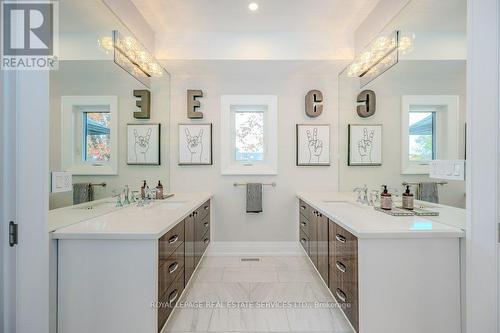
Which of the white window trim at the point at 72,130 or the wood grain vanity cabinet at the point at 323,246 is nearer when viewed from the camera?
the white window trim at the point at 72,130

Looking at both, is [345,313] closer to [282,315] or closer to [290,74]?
[282,315]

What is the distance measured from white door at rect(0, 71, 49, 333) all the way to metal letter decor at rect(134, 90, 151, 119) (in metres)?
1.27

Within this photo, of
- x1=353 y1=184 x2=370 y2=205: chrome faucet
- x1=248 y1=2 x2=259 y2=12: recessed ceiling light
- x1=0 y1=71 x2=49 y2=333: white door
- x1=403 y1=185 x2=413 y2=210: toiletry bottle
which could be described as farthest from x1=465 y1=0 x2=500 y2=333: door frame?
x1=0 y1=71 x2=49 y2=333: white door

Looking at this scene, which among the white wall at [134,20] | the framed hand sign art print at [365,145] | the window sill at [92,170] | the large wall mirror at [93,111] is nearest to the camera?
the large wall mirror at [93,111]

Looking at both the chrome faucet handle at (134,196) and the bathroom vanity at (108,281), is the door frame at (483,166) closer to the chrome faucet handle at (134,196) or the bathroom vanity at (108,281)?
the bathroom vanity at (108,281)

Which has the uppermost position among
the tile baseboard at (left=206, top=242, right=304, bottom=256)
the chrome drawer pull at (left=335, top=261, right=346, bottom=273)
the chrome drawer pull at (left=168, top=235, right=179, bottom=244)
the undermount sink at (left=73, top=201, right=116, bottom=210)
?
the undermount sink at (left=73, top=201, right=116, bottom=210)

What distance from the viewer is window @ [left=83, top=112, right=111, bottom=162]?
1784 mm

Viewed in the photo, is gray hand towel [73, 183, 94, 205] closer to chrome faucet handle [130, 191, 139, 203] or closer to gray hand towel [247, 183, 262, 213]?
chrome faucet handle [130, 191, 139, 203]

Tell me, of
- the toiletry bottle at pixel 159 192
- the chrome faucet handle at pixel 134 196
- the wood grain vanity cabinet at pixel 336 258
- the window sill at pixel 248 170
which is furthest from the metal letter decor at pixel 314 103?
the chrome faucet handle at pixel 134 196

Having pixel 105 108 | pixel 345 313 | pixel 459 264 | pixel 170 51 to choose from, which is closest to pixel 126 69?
pixel 105 108

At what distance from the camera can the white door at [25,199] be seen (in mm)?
1067

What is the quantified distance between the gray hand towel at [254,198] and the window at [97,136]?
5.51 ft

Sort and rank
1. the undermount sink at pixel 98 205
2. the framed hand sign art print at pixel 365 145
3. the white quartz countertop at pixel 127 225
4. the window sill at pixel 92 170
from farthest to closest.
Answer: the framed hand sign art print at pixel 365 145
the undermount sink at pixel 98 205
the window sill at pixel 92 170
the white quartz countertop at pixel 127 225

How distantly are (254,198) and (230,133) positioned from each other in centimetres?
91
